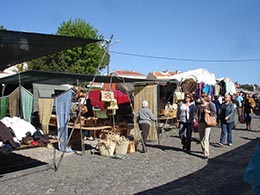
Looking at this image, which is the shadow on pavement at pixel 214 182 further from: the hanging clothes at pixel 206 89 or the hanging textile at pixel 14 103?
the hanging clothes at pixel 206 89

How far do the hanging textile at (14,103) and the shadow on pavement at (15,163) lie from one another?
250 cm

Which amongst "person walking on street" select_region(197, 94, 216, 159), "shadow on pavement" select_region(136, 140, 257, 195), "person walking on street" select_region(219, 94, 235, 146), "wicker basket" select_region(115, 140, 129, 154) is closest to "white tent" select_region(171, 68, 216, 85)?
"person walking on street" select_region(219, 94, 235, 146)

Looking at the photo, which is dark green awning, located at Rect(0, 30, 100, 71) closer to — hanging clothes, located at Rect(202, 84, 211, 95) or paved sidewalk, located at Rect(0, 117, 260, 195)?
paved sidewalk, located at Rect(0, 117, 260, 195)

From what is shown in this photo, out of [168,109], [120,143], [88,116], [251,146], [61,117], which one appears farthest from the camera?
[168,109]

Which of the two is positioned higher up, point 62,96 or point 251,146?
point 62,96

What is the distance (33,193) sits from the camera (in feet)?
17.9

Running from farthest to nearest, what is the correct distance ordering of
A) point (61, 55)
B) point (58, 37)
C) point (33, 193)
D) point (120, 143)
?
point (61, 55) → point (120, 143) → point (33, 193) → point (58, 37)

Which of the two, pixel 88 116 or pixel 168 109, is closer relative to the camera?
pixel 88 116

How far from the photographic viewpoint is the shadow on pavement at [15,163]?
7.37 metres

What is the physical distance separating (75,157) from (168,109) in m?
6.81

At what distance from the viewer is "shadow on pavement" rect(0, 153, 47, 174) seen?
7.37 meters

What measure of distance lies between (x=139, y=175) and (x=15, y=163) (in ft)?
11.8

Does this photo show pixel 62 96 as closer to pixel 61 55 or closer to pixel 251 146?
pixel 251 146

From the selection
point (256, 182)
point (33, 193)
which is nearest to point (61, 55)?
point (33, 193)
